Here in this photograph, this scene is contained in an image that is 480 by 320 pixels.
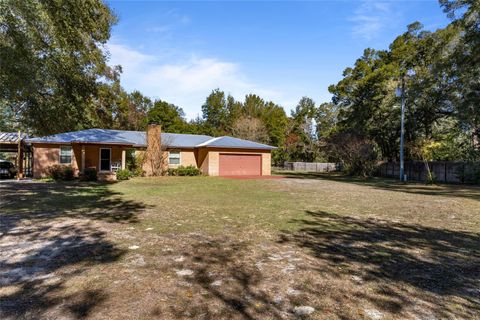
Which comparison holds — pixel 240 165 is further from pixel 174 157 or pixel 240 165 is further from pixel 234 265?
pixel 234 265

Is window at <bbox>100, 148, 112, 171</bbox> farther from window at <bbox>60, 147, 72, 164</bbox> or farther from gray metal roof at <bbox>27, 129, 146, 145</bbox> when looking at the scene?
window at <bbox>60, 147, 72, 164</bbox>

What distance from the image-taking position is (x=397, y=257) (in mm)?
4812

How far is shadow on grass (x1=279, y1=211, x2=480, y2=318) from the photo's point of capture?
3.36 meters

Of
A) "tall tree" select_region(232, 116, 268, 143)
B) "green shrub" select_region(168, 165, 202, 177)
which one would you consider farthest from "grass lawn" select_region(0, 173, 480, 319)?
"tall tree" select_region(232, 116, 268, 143)

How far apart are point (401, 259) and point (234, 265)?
2530mm

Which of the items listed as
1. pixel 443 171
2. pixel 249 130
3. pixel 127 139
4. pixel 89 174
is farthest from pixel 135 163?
pixel 249 130

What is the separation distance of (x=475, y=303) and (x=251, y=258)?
2672mm

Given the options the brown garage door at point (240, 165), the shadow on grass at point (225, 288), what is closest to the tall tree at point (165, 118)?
the brown garage door at point (240, 165)

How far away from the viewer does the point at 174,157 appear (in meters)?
25.5

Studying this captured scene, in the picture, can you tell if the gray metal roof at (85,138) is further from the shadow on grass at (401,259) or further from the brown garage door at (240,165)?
the shadow on grass at (401,259)

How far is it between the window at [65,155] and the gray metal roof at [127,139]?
733mm

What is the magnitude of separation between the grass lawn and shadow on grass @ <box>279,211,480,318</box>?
0.02 metres

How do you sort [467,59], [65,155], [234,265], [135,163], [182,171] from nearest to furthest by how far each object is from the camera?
[234,265] → [467,59] → [65,155] → [135,163] → [182,171]

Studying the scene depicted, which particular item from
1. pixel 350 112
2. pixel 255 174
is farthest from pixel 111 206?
pixel 350 112
